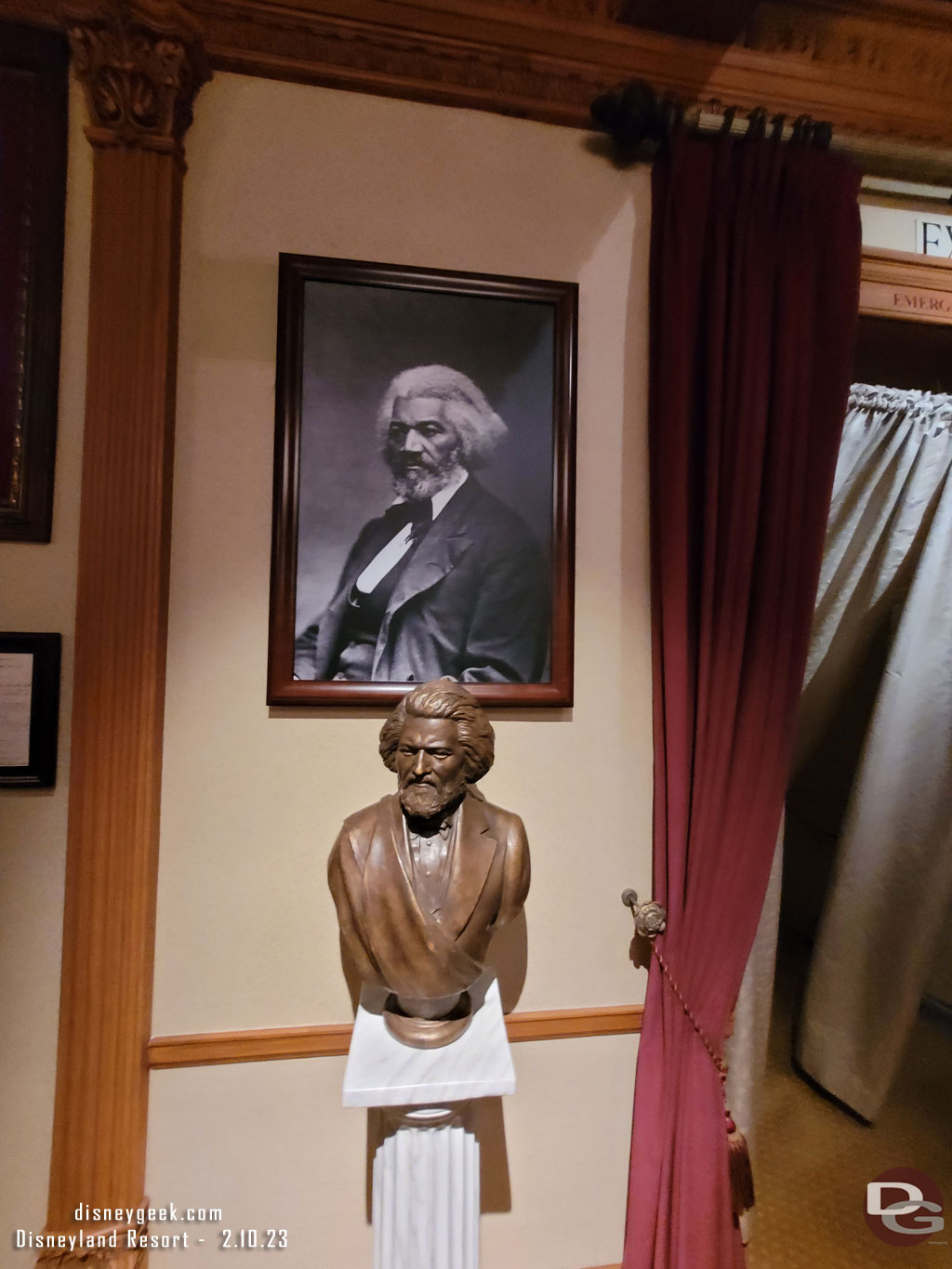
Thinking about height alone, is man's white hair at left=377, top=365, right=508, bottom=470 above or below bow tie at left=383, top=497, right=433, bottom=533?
above

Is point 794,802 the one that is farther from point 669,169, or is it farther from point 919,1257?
point 669,169

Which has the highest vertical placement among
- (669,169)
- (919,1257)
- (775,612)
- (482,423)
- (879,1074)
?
(669,169)

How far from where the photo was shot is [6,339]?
1326 millimetres

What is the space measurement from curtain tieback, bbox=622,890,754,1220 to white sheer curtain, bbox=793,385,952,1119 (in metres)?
0.80

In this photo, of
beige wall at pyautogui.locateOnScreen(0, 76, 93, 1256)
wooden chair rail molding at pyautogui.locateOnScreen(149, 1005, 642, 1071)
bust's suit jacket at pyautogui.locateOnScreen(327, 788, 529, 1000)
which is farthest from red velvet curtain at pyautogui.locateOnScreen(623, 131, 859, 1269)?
beige wall at pyautogui.locateOnScreen(0, 76, 93, 1256)

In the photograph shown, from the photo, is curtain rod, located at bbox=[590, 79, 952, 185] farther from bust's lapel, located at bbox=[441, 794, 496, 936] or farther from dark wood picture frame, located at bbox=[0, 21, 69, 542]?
bust's lapel, located at bbox=[441, 794, 496, 936]

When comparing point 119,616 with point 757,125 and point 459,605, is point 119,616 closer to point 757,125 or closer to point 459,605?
point 459,605

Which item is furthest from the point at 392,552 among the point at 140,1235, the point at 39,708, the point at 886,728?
the point at 886,728

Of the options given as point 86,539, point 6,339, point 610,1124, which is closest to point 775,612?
point 610,1124

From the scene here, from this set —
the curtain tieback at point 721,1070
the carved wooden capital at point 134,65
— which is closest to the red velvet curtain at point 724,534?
the curtain tieback at point 721,1070

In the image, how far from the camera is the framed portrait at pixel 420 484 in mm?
1407

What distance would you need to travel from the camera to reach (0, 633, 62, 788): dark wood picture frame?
130cm

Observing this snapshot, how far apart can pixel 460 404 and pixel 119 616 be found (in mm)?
837

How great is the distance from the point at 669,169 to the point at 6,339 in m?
1.47
